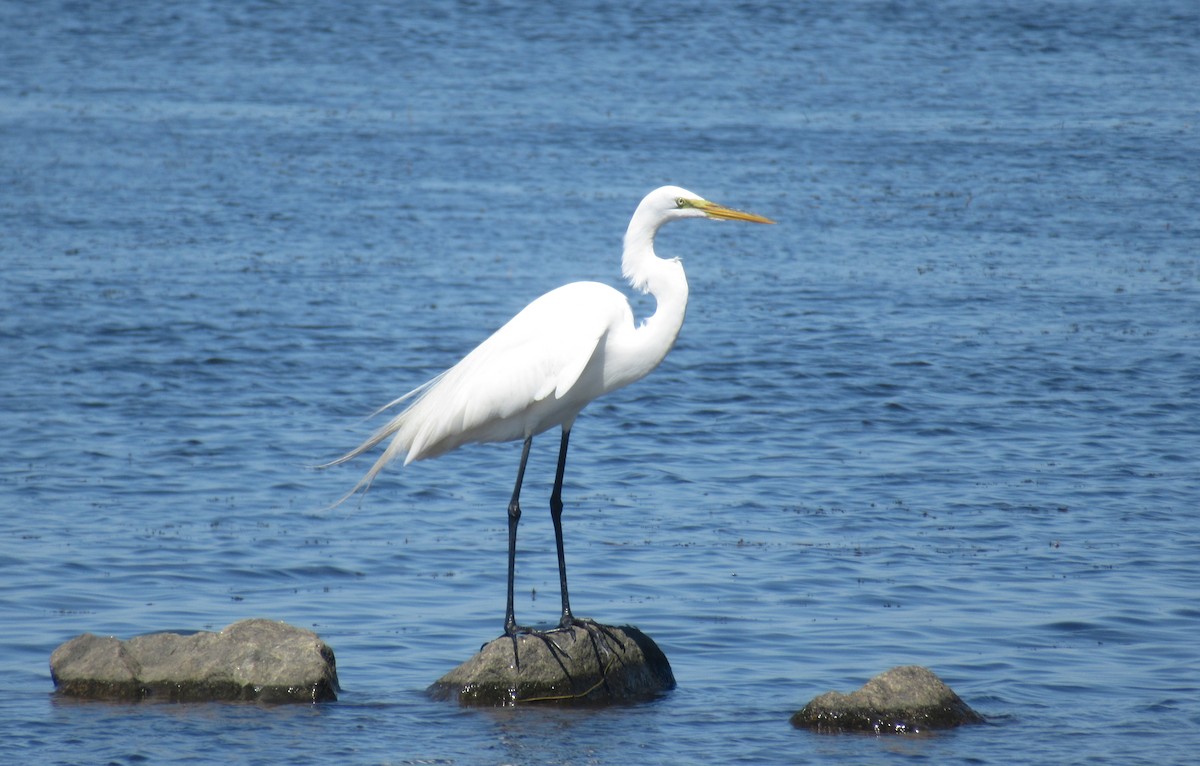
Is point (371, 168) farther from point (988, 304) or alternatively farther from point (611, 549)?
point (611, 549)

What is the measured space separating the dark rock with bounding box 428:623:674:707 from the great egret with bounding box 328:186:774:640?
0.11 m

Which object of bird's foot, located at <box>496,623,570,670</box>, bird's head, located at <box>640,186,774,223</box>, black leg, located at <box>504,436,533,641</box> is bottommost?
bird's foot, located at <box>496,623,570,670</box>

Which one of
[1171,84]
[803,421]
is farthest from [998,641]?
[1171,84]

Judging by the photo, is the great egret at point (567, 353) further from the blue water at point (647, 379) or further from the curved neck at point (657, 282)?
the blue water at point (647, 379)

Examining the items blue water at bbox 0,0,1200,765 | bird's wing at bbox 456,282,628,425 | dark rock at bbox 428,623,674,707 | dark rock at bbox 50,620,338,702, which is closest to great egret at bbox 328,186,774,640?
bird's wing at bbox 456,282,628,425

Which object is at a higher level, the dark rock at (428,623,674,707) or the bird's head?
the bird's head

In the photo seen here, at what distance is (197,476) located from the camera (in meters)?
11.5

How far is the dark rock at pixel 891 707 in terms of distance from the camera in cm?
718

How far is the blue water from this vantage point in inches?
315

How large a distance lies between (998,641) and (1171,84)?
20.5m

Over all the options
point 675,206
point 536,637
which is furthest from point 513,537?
point 675,206

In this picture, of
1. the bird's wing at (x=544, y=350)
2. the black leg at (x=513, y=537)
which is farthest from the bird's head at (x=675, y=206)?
the black leg at (x=513, y=537)

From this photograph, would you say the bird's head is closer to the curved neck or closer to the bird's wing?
the curved neck

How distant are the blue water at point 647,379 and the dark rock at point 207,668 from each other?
0.17m
